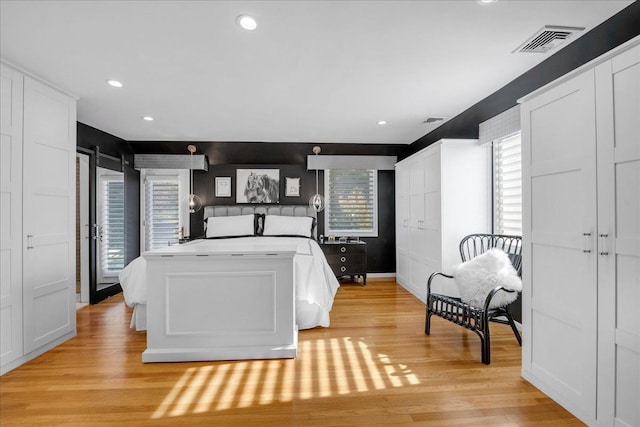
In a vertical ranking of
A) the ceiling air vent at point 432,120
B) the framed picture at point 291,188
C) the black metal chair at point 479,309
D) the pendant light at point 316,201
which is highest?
the ceiling air vent at point 432,120

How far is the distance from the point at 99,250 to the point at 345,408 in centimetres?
396

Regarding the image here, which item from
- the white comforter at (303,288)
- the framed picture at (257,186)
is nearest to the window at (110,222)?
the white comforter at (303,288)

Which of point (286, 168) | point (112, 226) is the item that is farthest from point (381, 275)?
point (112, 226)

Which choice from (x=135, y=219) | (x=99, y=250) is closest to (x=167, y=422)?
(x=99, y=250)

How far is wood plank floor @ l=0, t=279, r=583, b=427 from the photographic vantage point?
1926mm

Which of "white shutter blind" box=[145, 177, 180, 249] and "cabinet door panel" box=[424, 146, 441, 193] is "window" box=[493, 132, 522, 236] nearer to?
"cabinet door panel" box=[424, 146, 441, 193]

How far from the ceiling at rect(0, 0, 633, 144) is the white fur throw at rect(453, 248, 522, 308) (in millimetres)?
1651

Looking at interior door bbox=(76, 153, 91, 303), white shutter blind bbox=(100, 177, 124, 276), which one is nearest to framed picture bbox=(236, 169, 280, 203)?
white shutter blind bbox=(100, 177, 124, 276)

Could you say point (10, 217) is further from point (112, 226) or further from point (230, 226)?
point (230, 226)

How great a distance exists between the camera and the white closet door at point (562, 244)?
1775 millimetres

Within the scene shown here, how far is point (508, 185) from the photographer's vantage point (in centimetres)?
361

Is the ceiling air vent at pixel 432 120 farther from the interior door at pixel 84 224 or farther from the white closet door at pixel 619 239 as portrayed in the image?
the interior door at pixel 84 224

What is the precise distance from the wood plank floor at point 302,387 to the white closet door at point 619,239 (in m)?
0.42

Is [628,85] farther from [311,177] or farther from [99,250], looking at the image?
[99,250]
